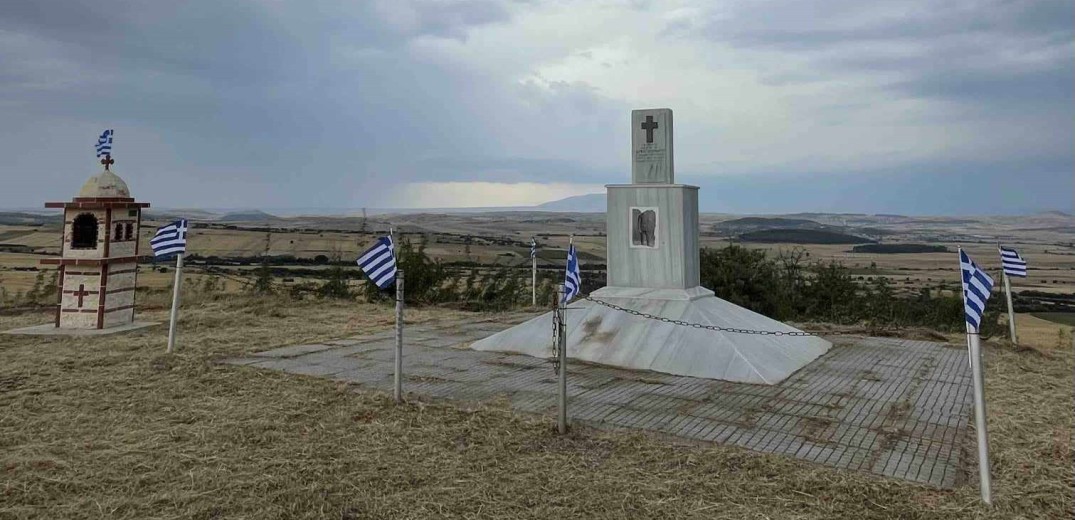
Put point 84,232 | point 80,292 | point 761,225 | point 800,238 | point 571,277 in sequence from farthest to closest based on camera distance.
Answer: point 761,225
point 800,238
point 84,232
point 80,292
point 571,277

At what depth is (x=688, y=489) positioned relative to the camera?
4.35 meters

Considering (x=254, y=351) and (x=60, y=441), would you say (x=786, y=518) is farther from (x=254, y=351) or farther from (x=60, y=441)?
(x=254, y=351)

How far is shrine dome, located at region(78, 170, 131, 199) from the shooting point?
11516 millimetres

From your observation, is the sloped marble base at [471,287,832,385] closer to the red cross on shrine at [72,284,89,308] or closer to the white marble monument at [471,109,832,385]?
the white marble monument at [471,109,832,385]

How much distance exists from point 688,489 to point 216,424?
14.0 feet

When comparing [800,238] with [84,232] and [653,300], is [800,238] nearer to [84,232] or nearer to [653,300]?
[653,300]

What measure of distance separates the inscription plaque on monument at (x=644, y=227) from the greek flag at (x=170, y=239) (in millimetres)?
7037

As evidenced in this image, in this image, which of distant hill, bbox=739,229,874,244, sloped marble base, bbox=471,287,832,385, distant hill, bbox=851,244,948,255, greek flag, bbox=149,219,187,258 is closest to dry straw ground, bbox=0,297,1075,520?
sloped marble base, bbox=471,287,832,385

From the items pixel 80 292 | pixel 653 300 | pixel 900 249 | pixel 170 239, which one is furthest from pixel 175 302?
pixel 900 249

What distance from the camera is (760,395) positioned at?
7078mm

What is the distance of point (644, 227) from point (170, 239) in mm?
7446

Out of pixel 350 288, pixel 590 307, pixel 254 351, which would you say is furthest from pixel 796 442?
pixel 350 288

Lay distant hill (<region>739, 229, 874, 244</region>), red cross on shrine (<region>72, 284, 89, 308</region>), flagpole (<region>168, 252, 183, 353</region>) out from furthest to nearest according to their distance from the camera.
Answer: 1. distant hill (<region>739, 229, 874, 244</region>)
2. red cross on shrine (<region>72, 284, 89, 308</region>)
3. flagpole (<region>168, 252, 183, 353</region>)

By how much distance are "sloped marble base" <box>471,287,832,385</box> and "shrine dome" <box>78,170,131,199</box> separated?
24.4 feet
